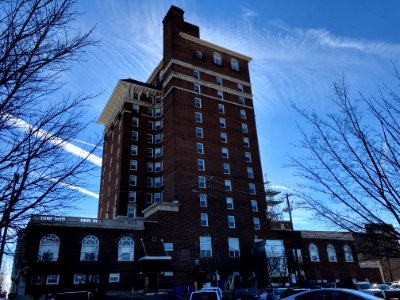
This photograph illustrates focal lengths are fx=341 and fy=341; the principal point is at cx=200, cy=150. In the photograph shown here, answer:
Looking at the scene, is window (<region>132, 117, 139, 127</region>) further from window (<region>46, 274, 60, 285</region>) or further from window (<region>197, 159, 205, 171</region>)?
window (<region>46, 274, 60, 285</region>)

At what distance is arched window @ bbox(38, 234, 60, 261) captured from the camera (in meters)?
37.1

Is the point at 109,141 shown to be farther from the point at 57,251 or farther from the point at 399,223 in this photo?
the point at 399,223

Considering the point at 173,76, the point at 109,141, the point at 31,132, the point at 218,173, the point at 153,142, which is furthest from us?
the point at 109,141

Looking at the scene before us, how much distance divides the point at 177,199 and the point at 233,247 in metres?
10.8

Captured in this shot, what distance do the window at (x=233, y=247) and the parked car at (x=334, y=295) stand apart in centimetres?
3997

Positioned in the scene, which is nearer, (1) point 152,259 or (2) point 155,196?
(1) point 152,259

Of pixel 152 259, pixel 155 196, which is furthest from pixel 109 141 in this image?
pixel 152 259

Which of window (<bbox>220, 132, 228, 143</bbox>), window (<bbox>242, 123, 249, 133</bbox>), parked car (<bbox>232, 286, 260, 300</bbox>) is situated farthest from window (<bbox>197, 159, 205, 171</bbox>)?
parked car (<bbox>232, 286, 260, 300</bbox>)

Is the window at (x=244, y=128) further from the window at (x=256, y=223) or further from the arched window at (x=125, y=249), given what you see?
the arched window at (x=125, y=249)

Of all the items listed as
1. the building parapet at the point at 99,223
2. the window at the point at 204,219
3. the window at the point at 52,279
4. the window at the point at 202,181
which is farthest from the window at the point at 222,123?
the window at the point at 52,279

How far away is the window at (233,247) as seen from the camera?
49.2 meters

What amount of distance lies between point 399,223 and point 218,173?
155ft

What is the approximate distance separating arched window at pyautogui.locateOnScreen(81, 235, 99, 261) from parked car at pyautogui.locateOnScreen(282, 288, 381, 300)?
33922 millimetres

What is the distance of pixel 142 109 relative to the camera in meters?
66.2
